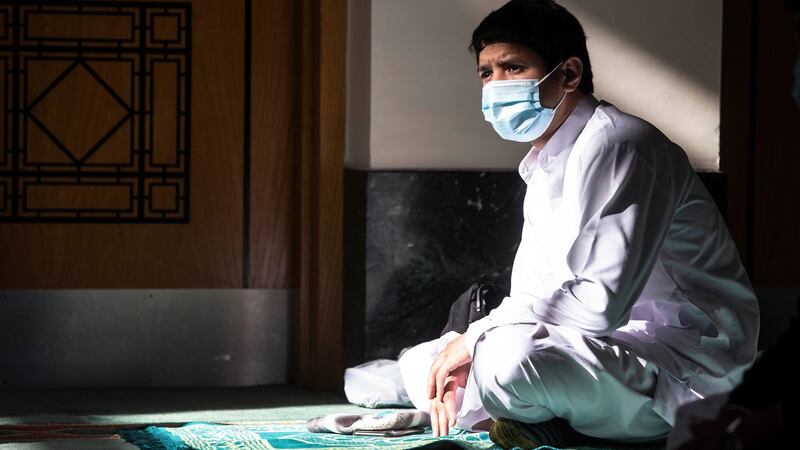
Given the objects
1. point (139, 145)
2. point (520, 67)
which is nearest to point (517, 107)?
point (520, 67)

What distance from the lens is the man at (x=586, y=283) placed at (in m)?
2.57

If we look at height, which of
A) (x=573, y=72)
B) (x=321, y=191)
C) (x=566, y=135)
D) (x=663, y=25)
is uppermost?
(x=663, y=25)

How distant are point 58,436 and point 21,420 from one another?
1.17 feet

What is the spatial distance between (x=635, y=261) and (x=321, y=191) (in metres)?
1.54

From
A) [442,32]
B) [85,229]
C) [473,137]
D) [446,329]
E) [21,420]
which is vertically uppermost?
[442,32]

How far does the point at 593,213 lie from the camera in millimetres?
2605

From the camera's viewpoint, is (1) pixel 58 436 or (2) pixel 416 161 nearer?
(1) pixel 58 436

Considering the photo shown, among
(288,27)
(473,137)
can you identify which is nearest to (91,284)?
(288,27)

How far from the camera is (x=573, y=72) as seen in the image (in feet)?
9.46

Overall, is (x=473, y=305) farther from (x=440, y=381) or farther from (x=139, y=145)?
(x=139, y=145)

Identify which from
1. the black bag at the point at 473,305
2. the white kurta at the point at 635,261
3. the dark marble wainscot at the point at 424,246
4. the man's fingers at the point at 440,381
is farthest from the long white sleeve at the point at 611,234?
the dark marble wainscot at the point at 424,246

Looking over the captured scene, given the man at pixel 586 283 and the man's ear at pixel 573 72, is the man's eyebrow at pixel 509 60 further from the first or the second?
the man's ear at pixel 573 72

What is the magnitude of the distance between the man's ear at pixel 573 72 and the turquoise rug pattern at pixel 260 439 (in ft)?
2.75

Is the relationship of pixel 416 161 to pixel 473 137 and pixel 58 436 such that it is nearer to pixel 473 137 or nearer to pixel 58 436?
pixel 473 137
